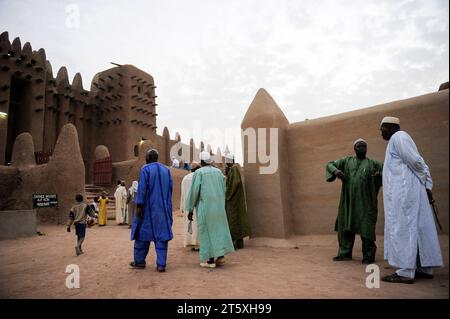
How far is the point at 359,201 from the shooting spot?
446 cm

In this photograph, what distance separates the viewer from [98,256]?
5.62m

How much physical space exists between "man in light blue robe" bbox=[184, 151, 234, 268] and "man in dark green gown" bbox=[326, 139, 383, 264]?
1654mm

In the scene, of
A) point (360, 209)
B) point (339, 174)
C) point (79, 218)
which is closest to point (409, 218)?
point (360, 209)

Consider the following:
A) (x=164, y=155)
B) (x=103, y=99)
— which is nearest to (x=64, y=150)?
(x=103, y=99)

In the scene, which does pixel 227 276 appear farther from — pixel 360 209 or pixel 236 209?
pixel 236 209

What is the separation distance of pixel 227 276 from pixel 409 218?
214cm

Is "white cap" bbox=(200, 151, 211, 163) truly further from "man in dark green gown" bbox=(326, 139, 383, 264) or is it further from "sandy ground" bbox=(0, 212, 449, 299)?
"man in dark green gown" bbox=(326, 139, 383, 264)

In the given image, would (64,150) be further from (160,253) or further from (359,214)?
(359,214)

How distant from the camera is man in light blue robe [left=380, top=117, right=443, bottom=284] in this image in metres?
3.23

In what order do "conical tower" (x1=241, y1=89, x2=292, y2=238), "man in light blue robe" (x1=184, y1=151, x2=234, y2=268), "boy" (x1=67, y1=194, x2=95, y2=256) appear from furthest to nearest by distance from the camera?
"conical tower" (x1=241, y1=89, x2=292, y2=238), "boy" (x1=67, y1=194, x2=95, y2=256), "man in light blue robe" (x1=184, y1=151, x2=234, y2=268)

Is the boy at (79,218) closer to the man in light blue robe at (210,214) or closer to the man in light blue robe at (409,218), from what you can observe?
the man in light blue robe at (210,214)

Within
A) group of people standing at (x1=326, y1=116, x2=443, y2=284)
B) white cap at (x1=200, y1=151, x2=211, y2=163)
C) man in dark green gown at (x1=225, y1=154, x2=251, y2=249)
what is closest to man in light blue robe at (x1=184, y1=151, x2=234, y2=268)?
white cap at (x1=200, y1=151, x2=211, y2=163)

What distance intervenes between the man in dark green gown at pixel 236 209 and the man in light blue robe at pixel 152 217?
1780 millimetres
